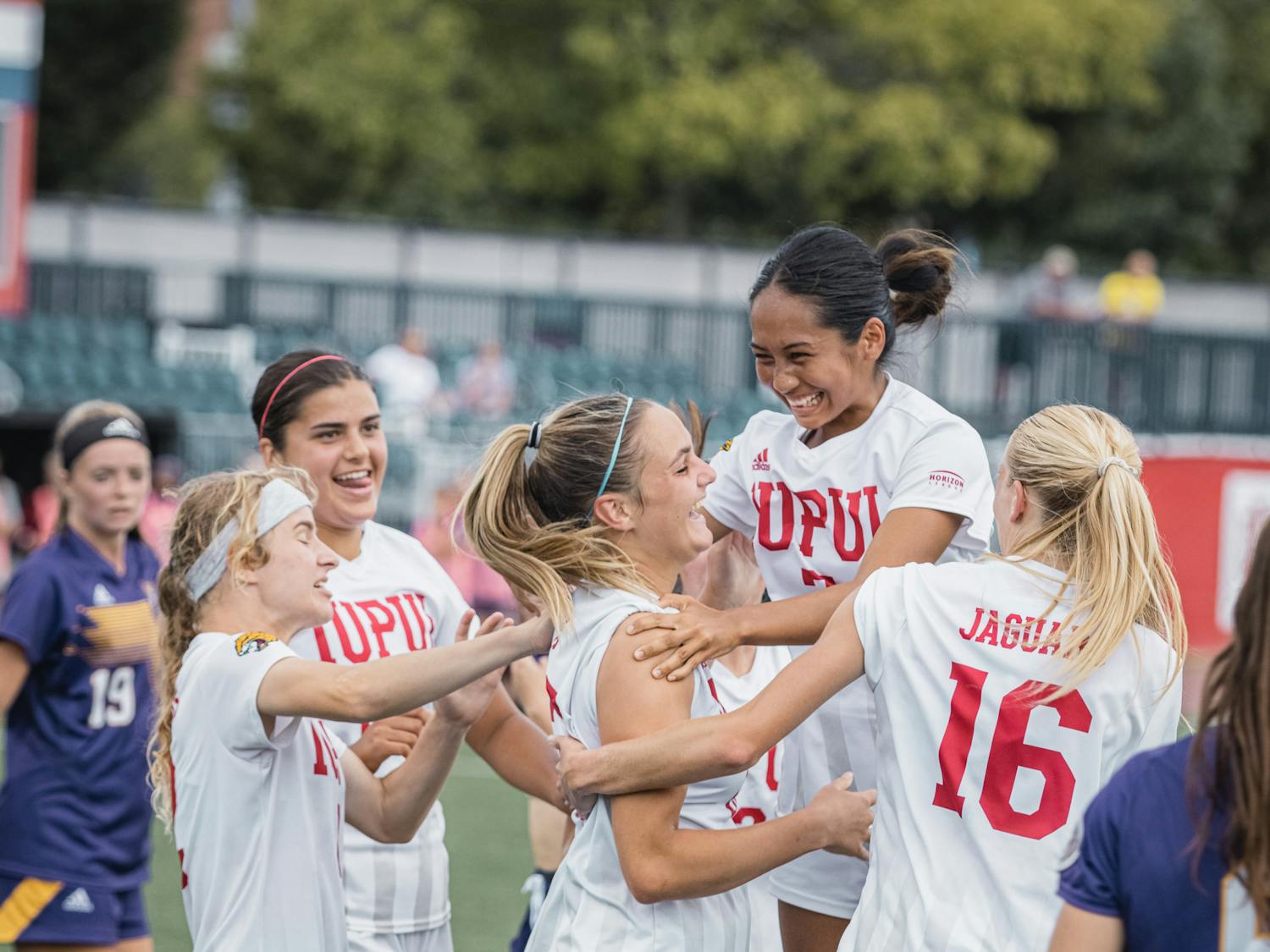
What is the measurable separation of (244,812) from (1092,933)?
1.59m

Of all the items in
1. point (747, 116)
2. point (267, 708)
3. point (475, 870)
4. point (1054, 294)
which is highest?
point (747, 116)

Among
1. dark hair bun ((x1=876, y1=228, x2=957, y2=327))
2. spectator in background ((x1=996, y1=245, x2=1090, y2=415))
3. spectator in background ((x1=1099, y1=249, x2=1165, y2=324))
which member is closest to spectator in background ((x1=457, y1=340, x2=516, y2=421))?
spectator in background ((x1=996, y1=245, x2=1090, y2=415))

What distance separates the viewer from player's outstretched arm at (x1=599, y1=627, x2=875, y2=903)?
2.60 m

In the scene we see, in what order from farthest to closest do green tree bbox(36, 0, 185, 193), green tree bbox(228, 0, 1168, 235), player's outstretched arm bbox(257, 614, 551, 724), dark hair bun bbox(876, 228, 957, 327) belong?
green tree bbox(36, 0, 185, 193) < green tree bbox(228, 0, 1168, 235) < dark hair bun bbox(876, 228, 957, 327) < player's outstretched arm bbox(257, 614, 551, 724)

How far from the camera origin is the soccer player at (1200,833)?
1.94 m

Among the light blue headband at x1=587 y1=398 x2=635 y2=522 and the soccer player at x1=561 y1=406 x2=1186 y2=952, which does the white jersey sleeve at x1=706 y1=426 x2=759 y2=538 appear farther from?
the soccer player at x1=561 y1=406 x2=1186 y2=952

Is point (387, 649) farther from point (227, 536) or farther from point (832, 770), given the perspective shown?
point (832, 770)

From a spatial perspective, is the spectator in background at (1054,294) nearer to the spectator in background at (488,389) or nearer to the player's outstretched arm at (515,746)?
the spectator in background at (488,389)

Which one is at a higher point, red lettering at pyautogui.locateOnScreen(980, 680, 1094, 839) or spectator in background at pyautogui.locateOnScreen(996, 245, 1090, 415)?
spectator in background at pyautogui.locateOnScreen(996, 245, 1090, 415)

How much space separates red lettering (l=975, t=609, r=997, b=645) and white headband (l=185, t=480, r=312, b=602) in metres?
1.37

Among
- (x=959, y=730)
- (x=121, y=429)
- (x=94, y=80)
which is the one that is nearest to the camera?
(x=959, y=730)

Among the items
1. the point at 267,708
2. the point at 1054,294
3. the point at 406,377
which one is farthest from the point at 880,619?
the point at 1054,294

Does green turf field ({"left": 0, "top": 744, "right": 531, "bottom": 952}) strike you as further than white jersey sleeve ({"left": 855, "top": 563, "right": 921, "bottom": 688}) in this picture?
Yes

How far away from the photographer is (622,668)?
2.64 meters
